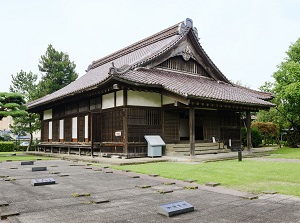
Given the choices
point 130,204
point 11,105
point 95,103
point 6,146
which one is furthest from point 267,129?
point 6,146

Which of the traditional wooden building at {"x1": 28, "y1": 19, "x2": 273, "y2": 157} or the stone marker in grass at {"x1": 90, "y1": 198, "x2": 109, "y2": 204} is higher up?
the traditional wooden building at {"x1": 28, "y1": 19, "x2": 273, "y2": 157}

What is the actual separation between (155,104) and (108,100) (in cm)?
279

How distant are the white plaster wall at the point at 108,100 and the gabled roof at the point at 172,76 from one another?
1.03 meters

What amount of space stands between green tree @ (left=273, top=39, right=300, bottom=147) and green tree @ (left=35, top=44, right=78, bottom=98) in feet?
77.3

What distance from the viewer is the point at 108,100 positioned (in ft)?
54.2

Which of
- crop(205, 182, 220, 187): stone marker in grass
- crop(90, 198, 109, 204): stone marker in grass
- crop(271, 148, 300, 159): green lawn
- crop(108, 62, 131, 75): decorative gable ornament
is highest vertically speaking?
crop(108, 62, 131, 75): decorative gable ornament

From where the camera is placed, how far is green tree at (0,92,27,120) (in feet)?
65.7

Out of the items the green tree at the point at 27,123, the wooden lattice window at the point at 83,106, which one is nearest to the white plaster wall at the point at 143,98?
the wooden lattice window at the point at 83,106

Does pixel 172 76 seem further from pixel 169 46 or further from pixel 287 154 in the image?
pixel 287 154

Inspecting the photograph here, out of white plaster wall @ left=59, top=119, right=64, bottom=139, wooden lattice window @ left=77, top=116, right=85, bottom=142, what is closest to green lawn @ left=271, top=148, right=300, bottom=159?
wooden lattice window @ left=77, top=116, right=85, bottom=142

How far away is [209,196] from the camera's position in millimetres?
5898

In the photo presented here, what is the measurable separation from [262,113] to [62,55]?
84.5 ft

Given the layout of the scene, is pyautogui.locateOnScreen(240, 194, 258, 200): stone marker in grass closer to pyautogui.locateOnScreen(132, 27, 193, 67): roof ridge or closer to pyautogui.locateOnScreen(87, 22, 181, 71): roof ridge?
pyautogui.locateOnScreen(132, 27, 193, 67): roof ridge

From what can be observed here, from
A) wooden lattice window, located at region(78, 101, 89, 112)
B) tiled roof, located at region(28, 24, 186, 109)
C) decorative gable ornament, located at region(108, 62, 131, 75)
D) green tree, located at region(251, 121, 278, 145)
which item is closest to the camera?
decorative gable ornament, located at region(108, 62, 131, 75)
